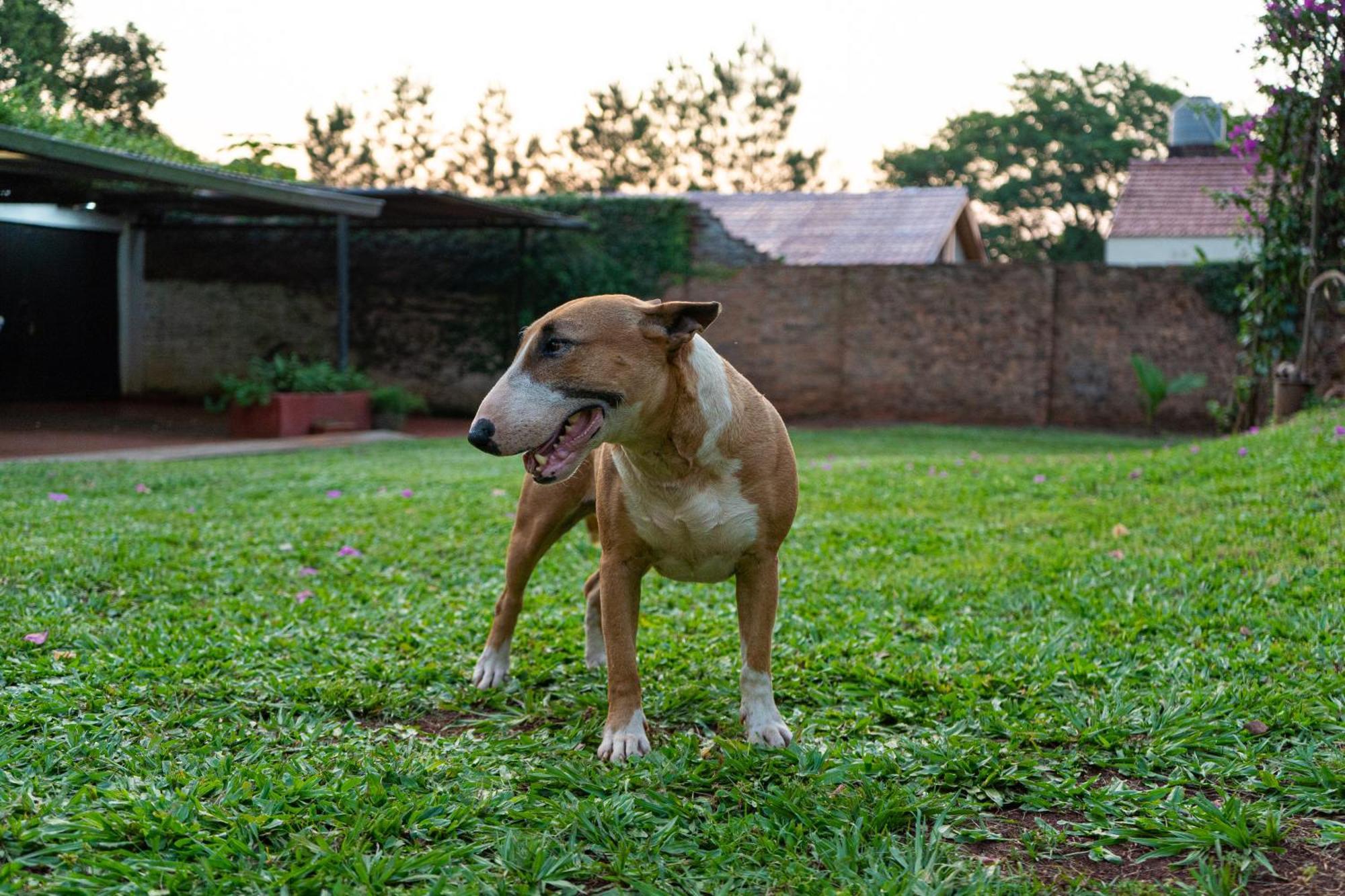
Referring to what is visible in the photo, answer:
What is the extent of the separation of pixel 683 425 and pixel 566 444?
0.34m

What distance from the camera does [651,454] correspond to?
3213mm

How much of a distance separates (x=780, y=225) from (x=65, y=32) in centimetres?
Result: 1297

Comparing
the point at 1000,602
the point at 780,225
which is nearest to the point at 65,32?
the point at 780,225

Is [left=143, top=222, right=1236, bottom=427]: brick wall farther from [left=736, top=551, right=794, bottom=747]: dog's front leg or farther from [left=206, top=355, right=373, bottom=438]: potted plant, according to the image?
[left=736, top=551, right=794, bottom=747]: dog's front leg

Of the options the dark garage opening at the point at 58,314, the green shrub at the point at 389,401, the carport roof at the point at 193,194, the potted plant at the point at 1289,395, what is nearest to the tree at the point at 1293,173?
the potted plant at the point at 1289,395

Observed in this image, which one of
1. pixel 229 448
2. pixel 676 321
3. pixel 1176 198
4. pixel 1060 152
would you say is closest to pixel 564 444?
pixel 676 321

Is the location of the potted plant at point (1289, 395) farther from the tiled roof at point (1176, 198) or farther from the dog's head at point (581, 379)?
the tiled roof at point (1176, 198)

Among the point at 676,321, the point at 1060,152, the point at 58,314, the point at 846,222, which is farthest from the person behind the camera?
the point at 1060,152

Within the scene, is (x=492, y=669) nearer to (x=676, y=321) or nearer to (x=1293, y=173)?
(x=676, y=321)

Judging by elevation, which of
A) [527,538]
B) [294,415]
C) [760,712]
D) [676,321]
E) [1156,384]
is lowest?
[760,712]

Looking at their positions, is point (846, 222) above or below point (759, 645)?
above

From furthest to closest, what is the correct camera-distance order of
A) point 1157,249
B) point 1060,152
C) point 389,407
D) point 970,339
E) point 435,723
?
1. point 1060,152
2. point 1157,249
3. point 970,339
4. point 389,407
5. point 435,723

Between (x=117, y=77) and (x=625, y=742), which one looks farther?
(x=117, y=77)

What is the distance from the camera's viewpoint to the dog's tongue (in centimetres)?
298
